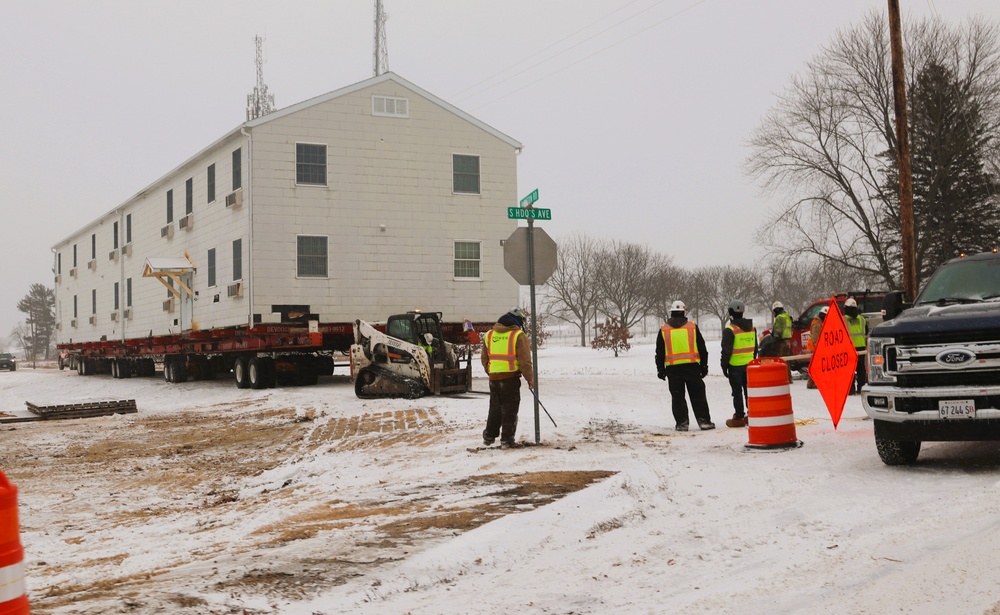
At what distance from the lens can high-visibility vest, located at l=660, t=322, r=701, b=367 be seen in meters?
12.6

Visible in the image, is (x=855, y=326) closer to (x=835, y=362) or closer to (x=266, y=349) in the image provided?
(x=835, y=362)

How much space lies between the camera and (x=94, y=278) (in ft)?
137

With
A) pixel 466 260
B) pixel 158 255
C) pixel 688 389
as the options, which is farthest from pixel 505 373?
pixel 158 255

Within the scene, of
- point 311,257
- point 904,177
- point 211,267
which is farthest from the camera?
point 211,267

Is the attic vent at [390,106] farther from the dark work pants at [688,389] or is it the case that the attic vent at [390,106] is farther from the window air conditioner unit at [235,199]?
the dark work pants at [688,389]

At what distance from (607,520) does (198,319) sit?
79.3 feet

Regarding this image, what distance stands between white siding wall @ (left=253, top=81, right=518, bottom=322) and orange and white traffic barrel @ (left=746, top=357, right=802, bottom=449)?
1609 centimetres

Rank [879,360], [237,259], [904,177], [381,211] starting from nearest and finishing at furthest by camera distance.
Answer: [879,360], [904,177], [237,259], [381,211]

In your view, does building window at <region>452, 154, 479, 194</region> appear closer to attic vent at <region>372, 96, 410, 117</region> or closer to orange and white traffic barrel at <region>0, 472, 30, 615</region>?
attic vent at <region>372, 96, 410, 117</region>

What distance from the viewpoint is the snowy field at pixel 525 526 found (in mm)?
A: 5066

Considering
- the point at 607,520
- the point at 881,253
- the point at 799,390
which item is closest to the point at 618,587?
→ the point at 607,520

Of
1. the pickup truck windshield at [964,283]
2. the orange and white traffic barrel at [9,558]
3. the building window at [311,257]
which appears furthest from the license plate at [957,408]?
the building window at [311,257]

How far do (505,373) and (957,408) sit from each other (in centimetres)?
544

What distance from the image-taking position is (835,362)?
10.6 metres
